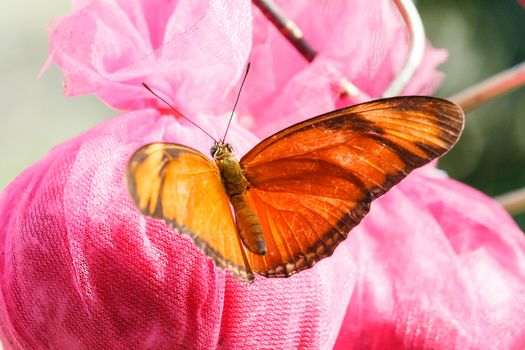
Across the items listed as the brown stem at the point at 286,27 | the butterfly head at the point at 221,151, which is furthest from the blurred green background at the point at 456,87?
the butterfly head at the point at 221,151

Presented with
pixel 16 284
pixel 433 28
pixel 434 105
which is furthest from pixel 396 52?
pixel 433 28

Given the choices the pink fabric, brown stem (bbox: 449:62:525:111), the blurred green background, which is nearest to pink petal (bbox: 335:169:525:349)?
the pink fabric

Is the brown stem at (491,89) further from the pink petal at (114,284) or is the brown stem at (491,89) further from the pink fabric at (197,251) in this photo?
the pink petal at (114,284)

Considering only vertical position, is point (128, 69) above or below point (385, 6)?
above

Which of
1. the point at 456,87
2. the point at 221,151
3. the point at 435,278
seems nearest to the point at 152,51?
the point at 221,151

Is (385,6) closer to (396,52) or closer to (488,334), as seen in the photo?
(396,52)
